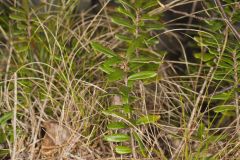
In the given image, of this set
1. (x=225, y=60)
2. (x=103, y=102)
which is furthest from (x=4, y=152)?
(x=225, y=60)

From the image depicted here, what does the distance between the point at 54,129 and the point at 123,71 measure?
11.5 inches

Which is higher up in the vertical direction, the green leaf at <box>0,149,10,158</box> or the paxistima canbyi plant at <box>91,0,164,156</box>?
the paxistima canbyi plant at <box>91,0,164,156</box>

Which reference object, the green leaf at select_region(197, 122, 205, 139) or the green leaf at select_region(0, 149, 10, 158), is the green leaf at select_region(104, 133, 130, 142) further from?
the green leaf at select_region(0, 149, 10, 158)

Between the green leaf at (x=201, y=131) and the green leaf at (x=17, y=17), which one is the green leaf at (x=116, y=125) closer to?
the green leaf at (x=201, y=131)

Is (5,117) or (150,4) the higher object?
(150,4)

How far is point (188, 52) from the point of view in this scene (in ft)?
5.17

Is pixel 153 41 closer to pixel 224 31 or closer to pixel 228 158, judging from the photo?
pixel 224 31

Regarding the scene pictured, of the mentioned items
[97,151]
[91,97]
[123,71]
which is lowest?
[97,151]

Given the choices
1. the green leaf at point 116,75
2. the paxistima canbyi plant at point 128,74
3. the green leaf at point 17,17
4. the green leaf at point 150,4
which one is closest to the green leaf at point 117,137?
the paxistima canbyi plant at point 128,74

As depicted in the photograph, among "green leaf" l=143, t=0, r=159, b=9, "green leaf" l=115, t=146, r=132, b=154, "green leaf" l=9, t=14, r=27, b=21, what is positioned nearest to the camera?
"green leaf" l=115, t=146, r=132, b=154

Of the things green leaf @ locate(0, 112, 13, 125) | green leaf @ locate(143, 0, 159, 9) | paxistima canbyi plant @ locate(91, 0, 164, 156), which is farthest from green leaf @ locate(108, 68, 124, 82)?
green leaf @ locate(0, 112, 13, 125)

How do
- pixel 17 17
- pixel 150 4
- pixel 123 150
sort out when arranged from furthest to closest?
pixel 17 17, pixel 150 4, pixel 123 150

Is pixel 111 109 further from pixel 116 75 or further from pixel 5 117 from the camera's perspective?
pixel 5 117

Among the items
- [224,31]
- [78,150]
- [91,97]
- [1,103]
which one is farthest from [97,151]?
[224,31]
